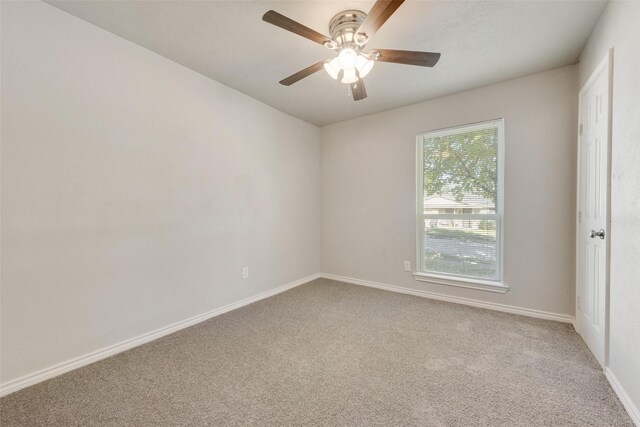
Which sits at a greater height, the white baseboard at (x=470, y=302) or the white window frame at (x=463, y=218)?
the white window frame at (x=463, y=218)

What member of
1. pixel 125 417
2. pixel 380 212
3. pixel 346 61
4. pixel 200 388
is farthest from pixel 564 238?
pixel 125 417

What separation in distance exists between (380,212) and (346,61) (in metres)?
2.25

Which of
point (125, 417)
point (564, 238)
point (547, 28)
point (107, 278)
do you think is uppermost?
point (547, 28)

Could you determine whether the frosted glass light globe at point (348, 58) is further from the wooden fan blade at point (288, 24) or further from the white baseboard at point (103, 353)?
the white baseboard at point (103, 353)

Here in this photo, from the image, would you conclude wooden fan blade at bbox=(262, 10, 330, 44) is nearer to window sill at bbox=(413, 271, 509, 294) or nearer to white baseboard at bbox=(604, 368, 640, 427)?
white baseboard at bbox=(604, 368, 640, 427)

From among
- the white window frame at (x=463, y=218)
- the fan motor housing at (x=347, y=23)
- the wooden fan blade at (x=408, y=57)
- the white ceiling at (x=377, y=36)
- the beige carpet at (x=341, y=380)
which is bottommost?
the beige carpet at (x=341, y=380)

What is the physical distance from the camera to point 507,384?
1.64 metres

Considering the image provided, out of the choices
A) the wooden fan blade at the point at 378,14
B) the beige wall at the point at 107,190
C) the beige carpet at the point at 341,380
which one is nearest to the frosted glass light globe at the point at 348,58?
the wooden fan blade at the point at 378,14

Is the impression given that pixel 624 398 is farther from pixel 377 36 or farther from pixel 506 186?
pixel 377 36

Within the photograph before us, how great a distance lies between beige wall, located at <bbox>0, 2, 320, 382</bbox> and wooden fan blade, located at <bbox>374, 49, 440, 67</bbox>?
184cm

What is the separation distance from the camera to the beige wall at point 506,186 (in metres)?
2.52

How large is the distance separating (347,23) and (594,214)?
228 centimetres

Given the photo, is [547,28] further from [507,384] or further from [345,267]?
[345,267]

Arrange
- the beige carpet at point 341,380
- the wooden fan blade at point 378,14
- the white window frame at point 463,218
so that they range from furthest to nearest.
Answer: the white window frame at point 463,218 → the beige carpet at point 341,380 → the wooden fan blade at point 378,14
